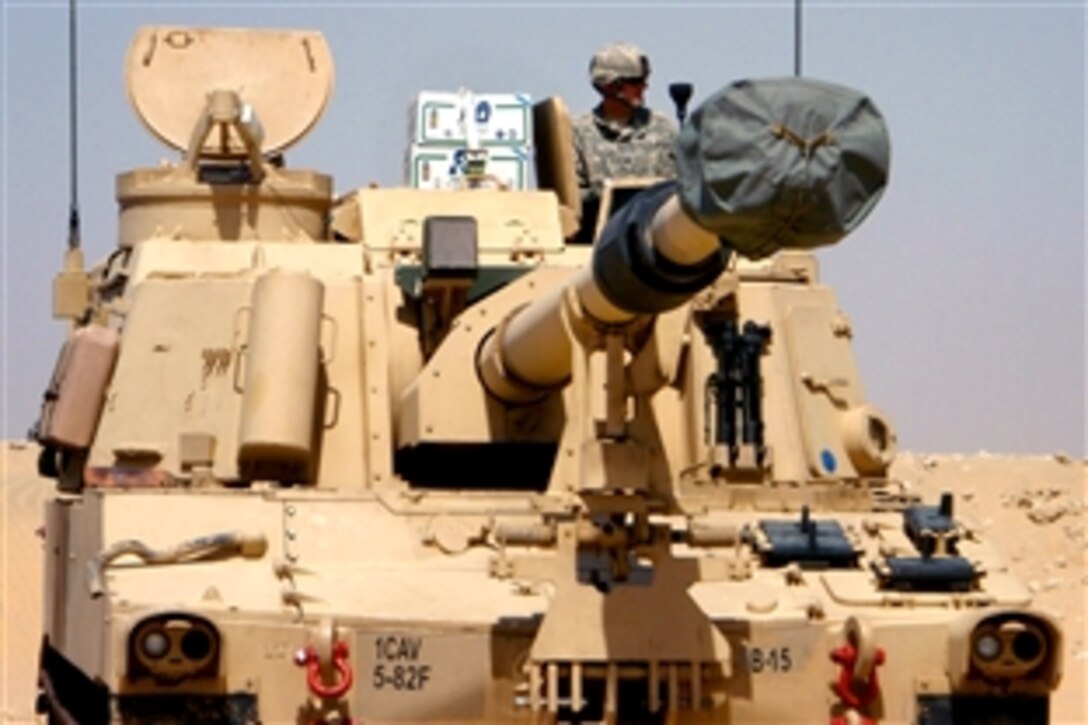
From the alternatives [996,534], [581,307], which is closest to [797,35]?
[581,307]

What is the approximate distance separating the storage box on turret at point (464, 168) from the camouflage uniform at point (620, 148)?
0.38 meters

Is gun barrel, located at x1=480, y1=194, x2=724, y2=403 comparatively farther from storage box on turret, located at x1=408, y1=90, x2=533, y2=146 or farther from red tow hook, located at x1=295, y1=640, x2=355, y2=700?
storage box on turret, located at x1=408, y1=90, x2=533, y2=146

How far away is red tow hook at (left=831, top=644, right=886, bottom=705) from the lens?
13.7 meters

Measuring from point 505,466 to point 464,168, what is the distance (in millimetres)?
3094

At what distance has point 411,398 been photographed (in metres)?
16.1

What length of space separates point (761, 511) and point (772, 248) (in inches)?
159

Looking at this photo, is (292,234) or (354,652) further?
(292,234)

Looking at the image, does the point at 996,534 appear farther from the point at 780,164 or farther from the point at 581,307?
the point at 780,164

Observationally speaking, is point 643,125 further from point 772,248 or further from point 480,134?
point 772,248

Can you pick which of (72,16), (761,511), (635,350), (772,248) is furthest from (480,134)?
(772,248)

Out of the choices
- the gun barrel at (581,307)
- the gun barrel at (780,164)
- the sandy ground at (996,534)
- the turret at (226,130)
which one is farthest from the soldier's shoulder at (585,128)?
the sandy ground at (996,534)

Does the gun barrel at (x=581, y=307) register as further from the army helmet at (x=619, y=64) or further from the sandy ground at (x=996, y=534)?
the sandy ground at (x=996, y=534)

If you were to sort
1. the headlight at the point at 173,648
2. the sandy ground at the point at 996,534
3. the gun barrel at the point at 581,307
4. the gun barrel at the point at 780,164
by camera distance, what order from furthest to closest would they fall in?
the sandy ground at the point at 996,534 < the headlight at the point at 173,648 < the gun barrel at the point at 581,307 < the gun barrel at the point at 780,164

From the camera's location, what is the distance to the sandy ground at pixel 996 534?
1394 inches
